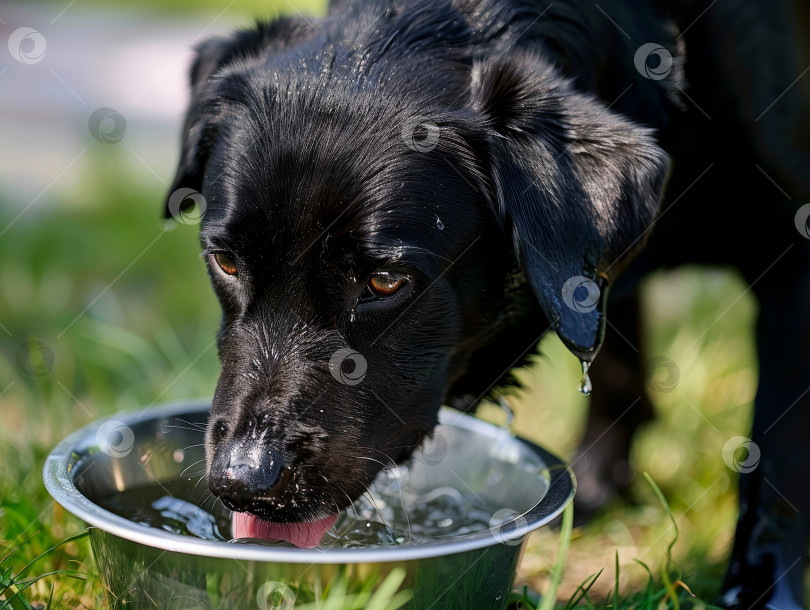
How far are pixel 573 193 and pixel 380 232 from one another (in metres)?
0.43

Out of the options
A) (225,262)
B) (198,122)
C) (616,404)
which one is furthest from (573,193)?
(616,404)

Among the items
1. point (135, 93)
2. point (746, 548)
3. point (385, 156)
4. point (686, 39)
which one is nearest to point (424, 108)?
point (385, 156)

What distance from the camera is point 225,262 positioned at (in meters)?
2.07

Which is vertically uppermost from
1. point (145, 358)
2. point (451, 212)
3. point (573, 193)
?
point (573, 193)

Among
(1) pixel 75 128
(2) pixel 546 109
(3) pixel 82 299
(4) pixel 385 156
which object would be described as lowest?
(1) pixel 75 128

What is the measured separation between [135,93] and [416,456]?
626 cm

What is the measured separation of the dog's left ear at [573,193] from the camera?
1.94 m

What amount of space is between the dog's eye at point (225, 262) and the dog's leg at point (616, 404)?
4.86ft

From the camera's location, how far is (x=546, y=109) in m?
2.01

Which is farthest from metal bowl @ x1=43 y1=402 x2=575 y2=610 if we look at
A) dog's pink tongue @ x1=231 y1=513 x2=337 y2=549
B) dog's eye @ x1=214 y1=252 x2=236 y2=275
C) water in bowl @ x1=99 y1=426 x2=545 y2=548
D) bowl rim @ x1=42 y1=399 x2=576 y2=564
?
dog's eye @ x1=214 y1=252 x2=236 y2=275

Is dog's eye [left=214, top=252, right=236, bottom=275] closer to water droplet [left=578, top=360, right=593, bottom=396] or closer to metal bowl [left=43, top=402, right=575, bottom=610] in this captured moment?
metal bowl [left=43, top=402, right=575, bottom=610]

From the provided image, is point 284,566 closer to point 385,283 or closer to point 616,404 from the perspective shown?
point 385,283

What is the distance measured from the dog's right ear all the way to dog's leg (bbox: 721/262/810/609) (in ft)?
5.07

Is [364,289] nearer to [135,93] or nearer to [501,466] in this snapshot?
[501,466]
